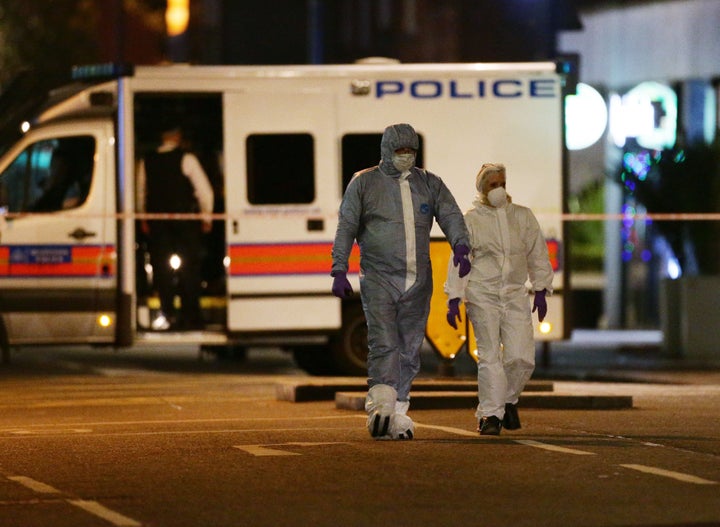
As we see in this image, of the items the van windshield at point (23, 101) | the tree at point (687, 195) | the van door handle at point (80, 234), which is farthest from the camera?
the tree at point (687, 195)

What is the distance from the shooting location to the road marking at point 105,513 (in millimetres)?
7273

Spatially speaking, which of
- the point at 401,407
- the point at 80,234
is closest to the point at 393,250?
the point at 401,407

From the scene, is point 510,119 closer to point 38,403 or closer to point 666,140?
point 38,403

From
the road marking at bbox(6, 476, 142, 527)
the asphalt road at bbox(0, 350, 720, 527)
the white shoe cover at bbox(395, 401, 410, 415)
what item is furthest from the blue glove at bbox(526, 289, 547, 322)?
the road marking at bbox(6, 476, 142, 527)

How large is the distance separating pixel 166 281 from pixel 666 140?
9.75m

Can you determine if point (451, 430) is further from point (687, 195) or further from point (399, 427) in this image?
point (687, 195)

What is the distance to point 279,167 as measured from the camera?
16.1 meters

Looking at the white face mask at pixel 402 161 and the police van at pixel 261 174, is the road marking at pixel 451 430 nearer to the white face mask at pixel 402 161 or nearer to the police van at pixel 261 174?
the white face mask at pixel 402 161

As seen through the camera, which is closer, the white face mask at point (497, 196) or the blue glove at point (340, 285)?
the blue glove at point (340, 285)

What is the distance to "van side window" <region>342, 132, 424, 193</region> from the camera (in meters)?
16.1

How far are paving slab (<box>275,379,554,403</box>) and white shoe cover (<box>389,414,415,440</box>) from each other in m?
2.93

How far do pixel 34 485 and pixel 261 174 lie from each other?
25.9 ft

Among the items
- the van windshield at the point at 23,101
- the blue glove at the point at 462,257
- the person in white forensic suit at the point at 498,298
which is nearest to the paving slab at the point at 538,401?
the person in white forensic suit at the point at 498,298

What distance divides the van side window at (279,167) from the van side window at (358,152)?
29 cm
